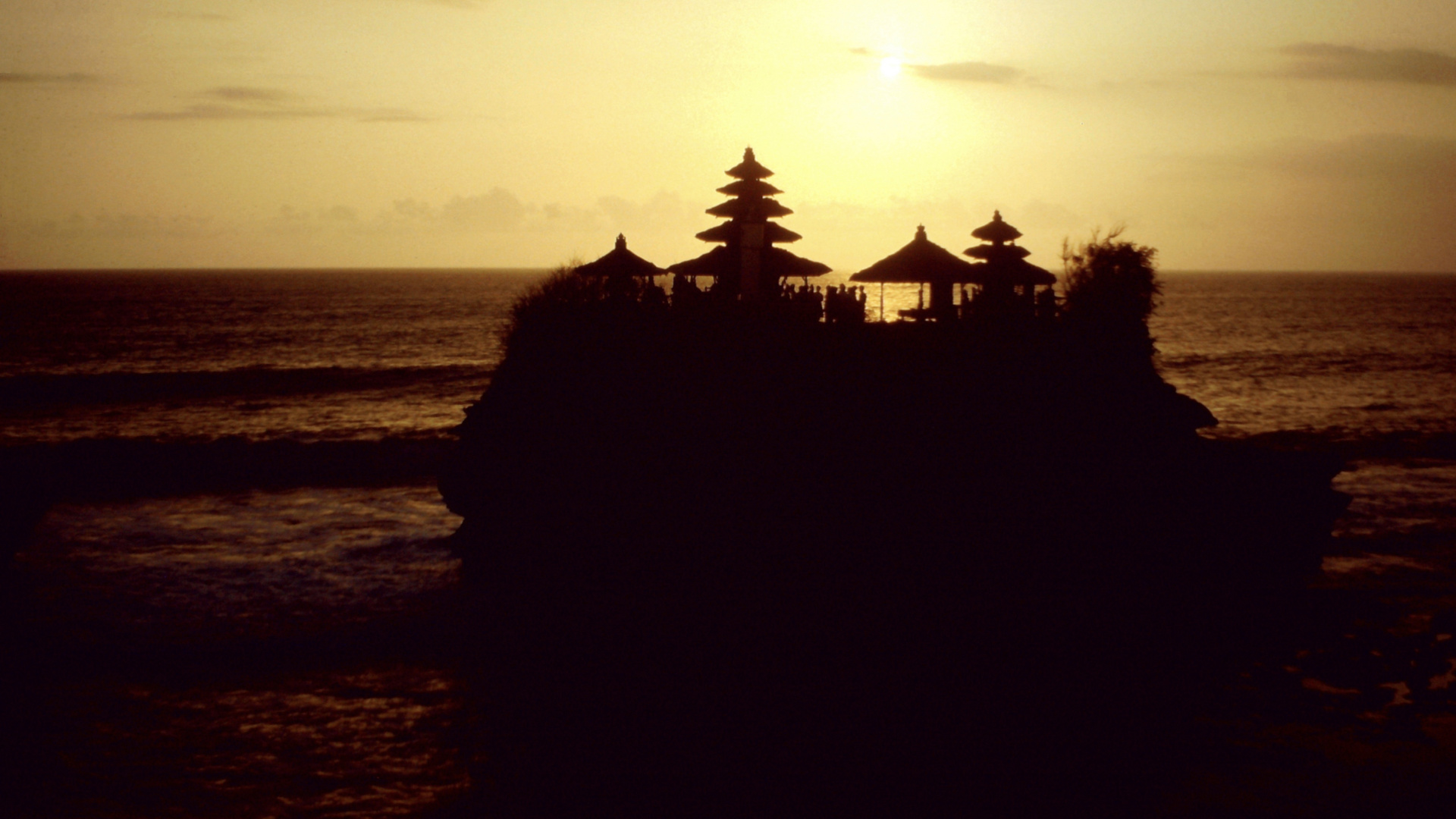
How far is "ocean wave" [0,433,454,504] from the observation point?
37938mm

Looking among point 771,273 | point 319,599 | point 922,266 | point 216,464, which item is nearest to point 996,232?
point 922,266

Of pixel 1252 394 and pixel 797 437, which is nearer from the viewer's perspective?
pixel 797 437

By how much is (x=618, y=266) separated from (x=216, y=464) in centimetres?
2179

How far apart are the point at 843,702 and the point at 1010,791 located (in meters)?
4.03

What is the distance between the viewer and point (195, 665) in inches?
816

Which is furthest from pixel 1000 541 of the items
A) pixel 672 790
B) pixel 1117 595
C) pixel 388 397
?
pixel 388 397

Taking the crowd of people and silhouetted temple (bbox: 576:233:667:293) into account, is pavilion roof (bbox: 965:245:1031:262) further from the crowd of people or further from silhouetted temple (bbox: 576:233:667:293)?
silhouetted temple (bbox: 576:233:667:293)

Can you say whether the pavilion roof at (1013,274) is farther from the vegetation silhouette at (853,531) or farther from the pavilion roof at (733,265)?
the pavilion roof at (733,265)

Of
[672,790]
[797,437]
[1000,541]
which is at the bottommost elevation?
[672,790]

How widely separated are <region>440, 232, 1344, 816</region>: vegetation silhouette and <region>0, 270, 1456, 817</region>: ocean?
1.73m

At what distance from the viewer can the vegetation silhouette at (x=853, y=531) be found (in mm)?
19781

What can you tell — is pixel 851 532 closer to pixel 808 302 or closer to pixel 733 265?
pixel 808 302

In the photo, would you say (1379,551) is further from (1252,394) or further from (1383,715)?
(1252,394)

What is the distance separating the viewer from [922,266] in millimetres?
28203
